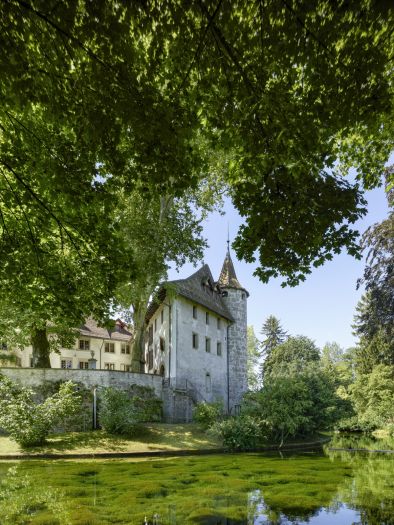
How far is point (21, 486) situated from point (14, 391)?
10950 mm

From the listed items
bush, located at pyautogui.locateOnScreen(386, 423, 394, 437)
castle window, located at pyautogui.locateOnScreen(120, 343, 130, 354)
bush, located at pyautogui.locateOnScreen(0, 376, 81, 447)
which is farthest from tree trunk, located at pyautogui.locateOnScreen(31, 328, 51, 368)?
bush, located at pyautogui.locateOnScreen(386, 423, 394, 437)

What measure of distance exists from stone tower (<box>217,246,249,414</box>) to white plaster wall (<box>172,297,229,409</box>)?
2.56ft

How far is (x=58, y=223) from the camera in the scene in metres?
8.28

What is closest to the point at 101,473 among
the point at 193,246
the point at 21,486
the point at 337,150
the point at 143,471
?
the point at 143,471

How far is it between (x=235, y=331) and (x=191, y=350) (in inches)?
256

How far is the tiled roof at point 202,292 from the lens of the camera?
31703mm

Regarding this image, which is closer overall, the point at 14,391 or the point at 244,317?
the point at 14,391

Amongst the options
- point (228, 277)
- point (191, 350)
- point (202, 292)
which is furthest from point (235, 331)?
point (191, 350)

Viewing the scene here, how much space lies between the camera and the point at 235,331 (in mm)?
37500

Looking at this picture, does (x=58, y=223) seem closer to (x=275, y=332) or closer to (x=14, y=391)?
(x=14, y=391)

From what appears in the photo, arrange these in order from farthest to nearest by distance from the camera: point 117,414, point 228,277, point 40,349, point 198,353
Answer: point 228,277, point 198,353, point 40,349, point 117,414

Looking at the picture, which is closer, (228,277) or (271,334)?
(228,277)

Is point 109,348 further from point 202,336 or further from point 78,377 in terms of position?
point 78,377

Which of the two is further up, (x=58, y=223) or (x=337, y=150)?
(x=337, y=150)
